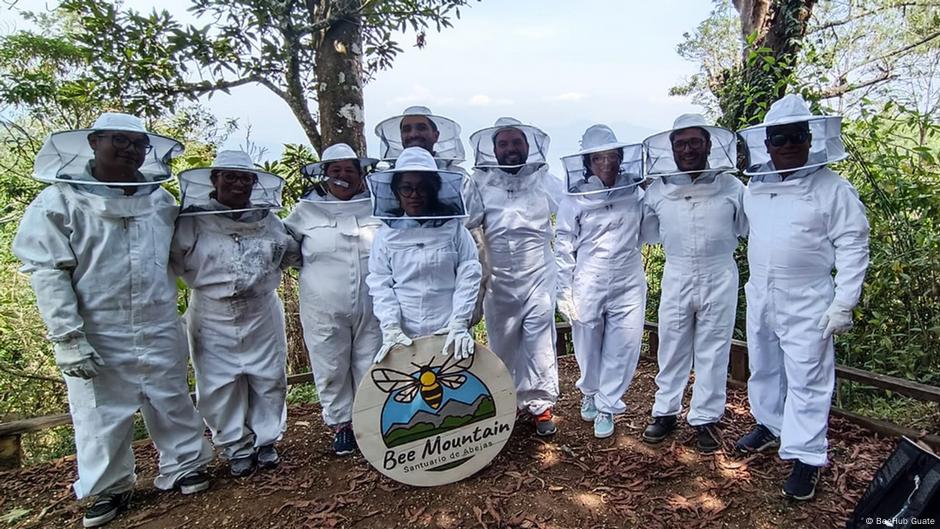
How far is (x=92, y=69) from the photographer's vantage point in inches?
143

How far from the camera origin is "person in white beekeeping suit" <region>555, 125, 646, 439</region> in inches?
126

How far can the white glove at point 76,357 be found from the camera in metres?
2.33

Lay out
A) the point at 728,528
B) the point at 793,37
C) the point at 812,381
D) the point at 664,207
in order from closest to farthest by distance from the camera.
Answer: the point at 728,528
the point at 812,381
the point at 664,207
the point at 793,37

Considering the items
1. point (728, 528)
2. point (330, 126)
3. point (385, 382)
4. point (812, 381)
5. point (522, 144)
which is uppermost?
point (330, 126)

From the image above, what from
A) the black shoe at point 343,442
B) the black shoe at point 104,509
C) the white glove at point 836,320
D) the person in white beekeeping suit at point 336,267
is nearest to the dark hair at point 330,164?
the person in white beekeeping suit at point 336,267

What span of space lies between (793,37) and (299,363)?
5.86 metres

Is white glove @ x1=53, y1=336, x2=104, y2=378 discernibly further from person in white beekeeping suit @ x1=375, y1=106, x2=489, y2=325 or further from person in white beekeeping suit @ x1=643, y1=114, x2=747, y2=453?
person in white beekeeping suit @ x1=643, y1=114, x2=747, y2=453

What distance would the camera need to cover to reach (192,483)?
289cm

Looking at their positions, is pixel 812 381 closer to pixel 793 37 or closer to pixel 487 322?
pixel 487 322

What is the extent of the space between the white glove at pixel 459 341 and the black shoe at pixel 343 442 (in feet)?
3.75

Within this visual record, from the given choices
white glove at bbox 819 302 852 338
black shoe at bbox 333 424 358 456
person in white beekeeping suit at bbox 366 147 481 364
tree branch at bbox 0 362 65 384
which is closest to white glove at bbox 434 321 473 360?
person in white beekeeping suit at bbox 366 147 481 364

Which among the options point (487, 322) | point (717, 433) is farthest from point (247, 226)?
point (717, 433)

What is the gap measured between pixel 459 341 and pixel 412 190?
2.88 ft

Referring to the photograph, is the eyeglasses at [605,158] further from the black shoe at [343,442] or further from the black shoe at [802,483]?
the black shoe at [343,442]
